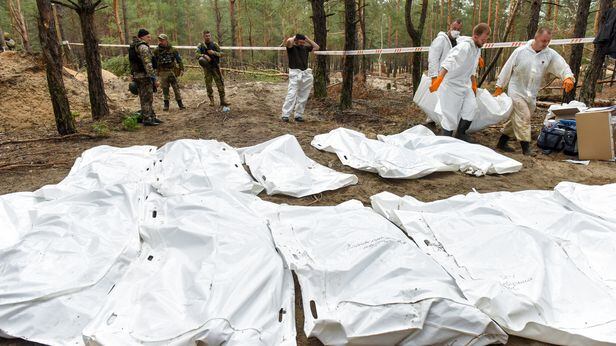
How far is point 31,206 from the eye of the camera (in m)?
2.68

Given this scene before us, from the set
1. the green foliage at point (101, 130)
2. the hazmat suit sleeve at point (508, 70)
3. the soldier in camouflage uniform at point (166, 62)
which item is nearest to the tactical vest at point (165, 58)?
the soldier in camouflage uniform at point (166, 62)

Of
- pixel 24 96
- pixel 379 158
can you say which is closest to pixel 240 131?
pixel 379 158

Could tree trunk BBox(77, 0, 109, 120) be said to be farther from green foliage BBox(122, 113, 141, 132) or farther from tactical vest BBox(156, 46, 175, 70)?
tactical vest BBox(156, 46, 175, 70)

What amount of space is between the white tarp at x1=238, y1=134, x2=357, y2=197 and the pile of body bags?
0.61m

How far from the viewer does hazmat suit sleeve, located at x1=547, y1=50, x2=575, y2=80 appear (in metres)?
4.50

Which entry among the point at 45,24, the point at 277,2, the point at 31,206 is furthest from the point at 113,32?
the point at 31,206

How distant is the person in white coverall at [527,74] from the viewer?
4523mm

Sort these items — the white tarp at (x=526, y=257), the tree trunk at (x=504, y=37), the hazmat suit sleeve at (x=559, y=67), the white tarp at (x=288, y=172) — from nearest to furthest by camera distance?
the white tarp at (x=526, y=257)
the white tarp at (x=288, y=172)
the hazmat suit sleeve at (x=559, y=67)
the tree trunk at (x=504, y=37)

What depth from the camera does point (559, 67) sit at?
459 centimetres

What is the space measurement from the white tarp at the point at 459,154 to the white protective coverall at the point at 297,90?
7.18 feet

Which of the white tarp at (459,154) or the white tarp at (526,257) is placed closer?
the white tarp at (526,257)

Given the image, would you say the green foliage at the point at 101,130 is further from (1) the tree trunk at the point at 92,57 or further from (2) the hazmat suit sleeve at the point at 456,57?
(2) the hazmat suit sleeve at the point at 456,57

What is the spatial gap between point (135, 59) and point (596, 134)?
655cm

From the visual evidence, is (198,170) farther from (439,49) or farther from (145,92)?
(439,49)
